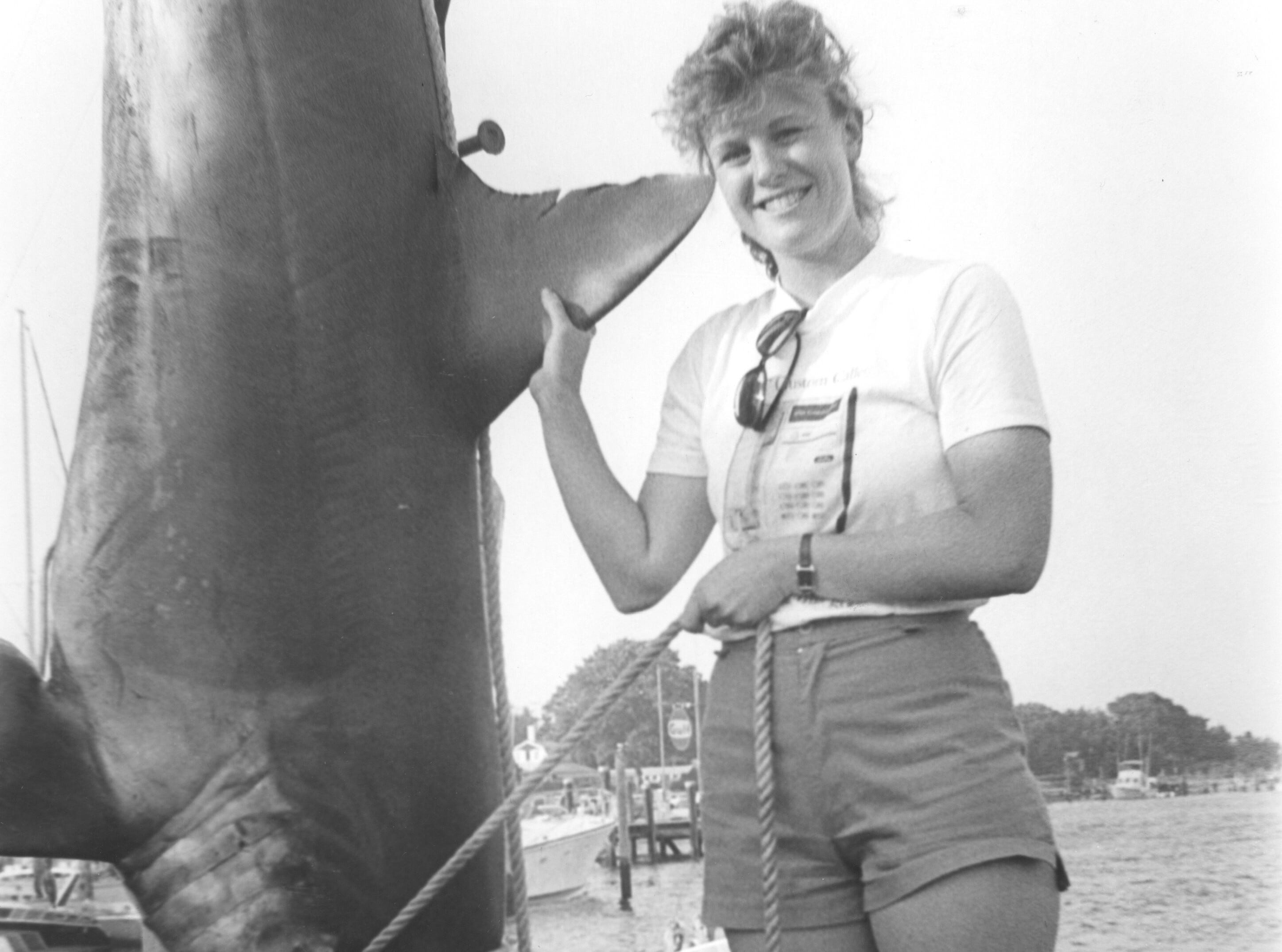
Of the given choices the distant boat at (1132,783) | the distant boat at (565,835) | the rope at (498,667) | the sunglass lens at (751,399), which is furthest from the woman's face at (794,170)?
the distant boat at (565,835)

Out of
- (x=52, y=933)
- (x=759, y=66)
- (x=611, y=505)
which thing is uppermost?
(x=759, y=66)

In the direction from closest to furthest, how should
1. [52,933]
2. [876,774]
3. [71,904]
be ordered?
1. [876,774]
2. [52,933]
3. [71,904]

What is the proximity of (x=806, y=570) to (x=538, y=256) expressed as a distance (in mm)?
436

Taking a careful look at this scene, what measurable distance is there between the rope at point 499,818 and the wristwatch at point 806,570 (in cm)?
12

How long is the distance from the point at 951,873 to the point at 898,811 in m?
0.06

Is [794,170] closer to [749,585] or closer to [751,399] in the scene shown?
[751,399]

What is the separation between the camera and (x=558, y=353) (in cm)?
122

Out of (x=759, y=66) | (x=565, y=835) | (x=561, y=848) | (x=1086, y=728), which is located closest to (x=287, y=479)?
(x=759, y=66)

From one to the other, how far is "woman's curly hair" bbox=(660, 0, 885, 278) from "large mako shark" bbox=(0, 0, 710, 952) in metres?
0.08

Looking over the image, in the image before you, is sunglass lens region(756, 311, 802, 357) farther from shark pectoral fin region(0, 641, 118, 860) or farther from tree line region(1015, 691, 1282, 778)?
tree line region(1015, 691, 1282, 778)

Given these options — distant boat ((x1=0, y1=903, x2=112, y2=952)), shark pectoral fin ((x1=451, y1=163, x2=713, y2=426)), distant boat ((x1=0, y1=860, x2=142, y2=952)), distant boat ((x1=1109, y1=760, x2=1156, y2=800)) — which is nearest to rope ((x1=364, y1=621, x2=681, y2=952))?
shark pectoral fin ((x1=451, y1=163, x2=713, y2=426))

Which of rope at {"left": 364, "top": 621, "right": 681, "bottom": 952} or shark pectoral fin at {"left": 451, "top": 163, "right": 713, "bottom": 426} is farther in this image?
shark pectoral fin at {"left": 451, "top": 163, "right": 713, "bottom": 426}

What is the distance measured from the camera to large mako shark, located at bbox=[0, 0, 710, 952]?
1083 millimetres

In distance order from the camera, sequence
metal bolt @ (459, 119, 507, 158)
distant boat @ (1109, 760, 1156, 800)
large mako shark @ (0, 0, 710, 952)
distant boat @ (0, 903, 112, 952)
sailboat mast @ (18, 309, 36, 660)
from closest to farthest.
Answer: large mako shark @ (0, 0, 710, 952), metal bolt @ (459, 119, 507, 158), sailboat mast @ (18, 309, 36, 660), distant boat @ (1109, 760, 1156, 800), distant boat @ (0, 903, 112, 952)
